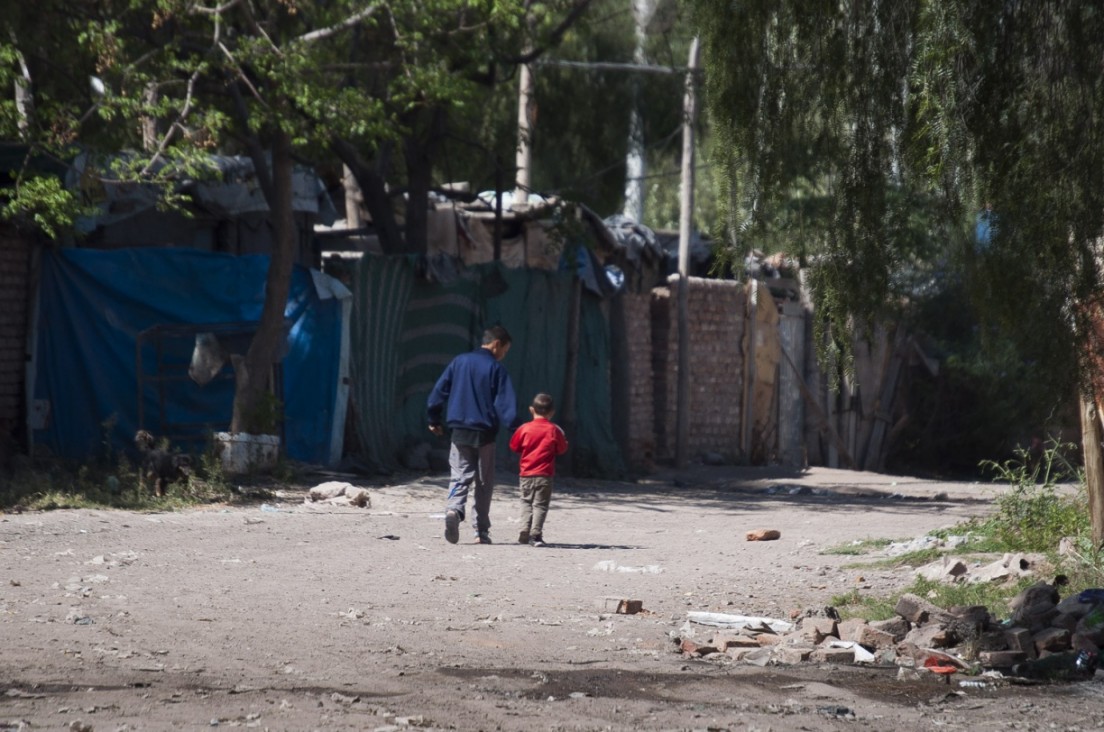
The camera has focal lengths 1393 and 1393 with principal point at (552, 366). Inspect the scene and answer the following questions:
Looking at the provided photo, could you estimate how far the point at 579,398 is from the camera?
1692 cm

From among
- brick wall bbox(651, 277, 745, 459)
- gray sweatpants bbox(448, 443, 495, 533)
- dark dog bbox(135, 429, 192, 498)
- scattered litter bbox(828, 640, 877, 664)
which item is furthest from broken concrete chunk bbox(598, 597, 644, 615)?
brick wall bbox(651, 277, 745, 459)

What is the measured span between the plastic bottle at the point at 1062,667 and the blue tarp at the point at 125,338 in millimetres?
9363

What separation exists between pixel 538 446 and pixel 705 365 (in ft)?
30.3

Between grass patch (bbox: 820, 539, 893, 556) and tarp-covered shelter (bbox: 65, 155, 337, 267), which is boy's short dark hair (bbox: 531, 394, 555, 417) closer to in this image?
grass patch (bbox: 820, 539, 893, 556)

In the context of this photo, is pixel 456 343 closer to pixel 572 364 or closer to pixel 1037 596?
pixel 572 364

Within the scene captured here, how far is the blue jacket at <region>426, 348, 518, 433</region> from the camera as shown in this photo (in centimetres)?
980

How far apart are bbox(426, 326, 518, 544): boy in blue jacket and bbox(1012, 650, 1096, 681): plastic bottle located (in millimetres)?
4442

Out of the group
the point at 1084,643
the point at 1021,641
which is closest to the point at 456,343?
the point at 1021,641

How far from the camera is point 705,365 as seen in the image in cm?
1894

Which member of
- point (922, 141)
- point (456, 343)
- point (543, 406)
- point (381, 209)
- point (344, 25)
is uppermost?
point (344, 25)

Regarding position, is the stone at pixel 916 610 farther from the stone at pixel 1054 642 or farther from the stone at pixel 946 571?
the stone at pixel 946 571

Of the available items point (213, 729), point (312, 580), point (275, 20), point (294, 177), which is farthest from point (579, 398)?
point (213, 729)

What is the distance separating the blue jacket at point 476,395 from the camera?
9805 mm

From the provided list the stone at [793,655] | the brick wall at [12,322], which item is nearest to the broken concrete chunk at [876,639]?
the stone at [793,655]
